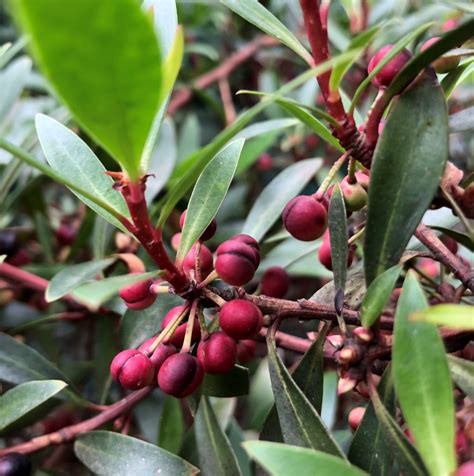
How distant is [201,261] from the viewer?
0.68m

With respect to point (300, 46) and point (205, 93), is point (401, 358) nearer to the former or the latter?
point (300, 46)

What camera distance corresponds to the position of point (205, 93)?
156 centimetres

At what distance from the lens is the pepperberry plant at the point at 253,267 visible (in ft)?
1.42

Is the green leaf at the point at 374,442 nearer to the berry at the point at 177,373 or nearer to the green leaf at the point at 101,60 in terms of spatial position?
the berry at the point at 177,373

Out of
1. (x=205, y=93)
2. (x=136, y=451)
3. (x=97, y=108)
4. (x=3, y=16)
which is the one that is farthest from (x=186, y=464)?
(x=3, y=16)

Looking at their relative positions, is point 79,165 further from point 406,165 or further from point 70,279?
point 406,165

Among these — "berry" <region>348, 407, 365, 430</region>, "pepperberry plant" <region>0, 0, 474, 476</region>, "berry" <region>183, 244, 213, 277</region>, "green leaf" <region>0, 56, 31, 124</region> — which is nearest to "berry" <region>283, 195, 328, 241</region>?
"pepperberry plant" <region>0, 0, 474, 476</region>

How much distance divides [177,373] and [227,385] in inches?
5.8

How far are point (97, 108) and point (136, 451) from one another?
404 millimetres

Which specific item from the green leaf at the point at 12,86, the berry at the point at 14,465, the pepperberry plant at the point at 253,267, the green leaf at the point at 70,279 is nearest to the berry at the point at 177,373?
the pepperberry plant at the point at 253,267

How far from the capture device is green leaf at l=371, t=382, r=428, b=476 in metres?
0.49

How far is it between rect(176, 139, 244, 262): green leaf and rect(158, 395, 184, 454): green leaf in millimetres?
300

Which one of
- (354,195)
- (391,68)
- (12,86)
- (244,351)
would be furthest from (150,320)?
(12,86)

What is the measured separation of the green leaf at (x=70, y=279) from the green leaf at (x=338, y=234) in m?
0.24
